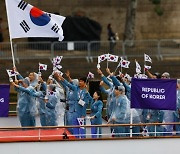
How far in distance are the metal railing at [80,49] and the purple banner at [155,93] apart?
14.2 m

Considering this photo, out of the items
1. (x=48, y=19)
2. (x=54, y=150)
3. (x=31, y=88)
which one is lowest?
(x=54, y=150)

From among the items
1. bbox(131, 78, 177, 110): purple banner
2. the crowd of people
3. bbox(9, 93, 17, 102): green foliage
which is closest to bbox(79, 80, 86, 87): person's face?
the crowd of people

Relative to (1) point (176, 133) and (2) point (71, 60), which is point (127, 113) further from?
(2) point (71, 60)

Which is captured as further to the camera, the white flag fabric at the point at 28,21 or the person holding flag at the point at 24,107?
the person holding flag at the point at 24,107

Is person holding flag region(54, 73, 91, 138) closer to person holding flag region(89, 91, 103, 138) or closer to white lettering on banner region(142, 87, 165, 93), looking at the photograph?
person holding flag region(89, 91, 103, 138)

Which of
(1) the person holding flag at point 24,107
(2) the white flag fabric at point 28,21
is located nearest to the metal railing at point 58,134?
(1) the person holding flag at point 24,107

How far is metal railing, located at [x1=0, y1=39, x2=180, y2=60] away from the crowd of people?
12.4 meters

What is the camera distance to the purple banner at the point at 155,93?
1764 centimetres

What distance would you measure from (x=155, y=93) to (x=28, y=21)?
3.07 m

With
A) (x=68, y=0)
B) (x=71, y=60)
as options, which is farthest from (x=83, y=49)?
(x=68, y=0)

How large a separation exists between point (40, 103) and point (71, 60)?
13.8 m

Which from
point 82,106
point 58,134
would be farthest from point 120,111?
point 58,134

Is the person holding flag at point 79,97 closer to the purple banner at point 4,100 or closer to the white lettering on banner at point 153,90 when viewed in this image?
the purple banner at point 4,100

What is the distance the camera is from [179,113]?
60.8 ft
